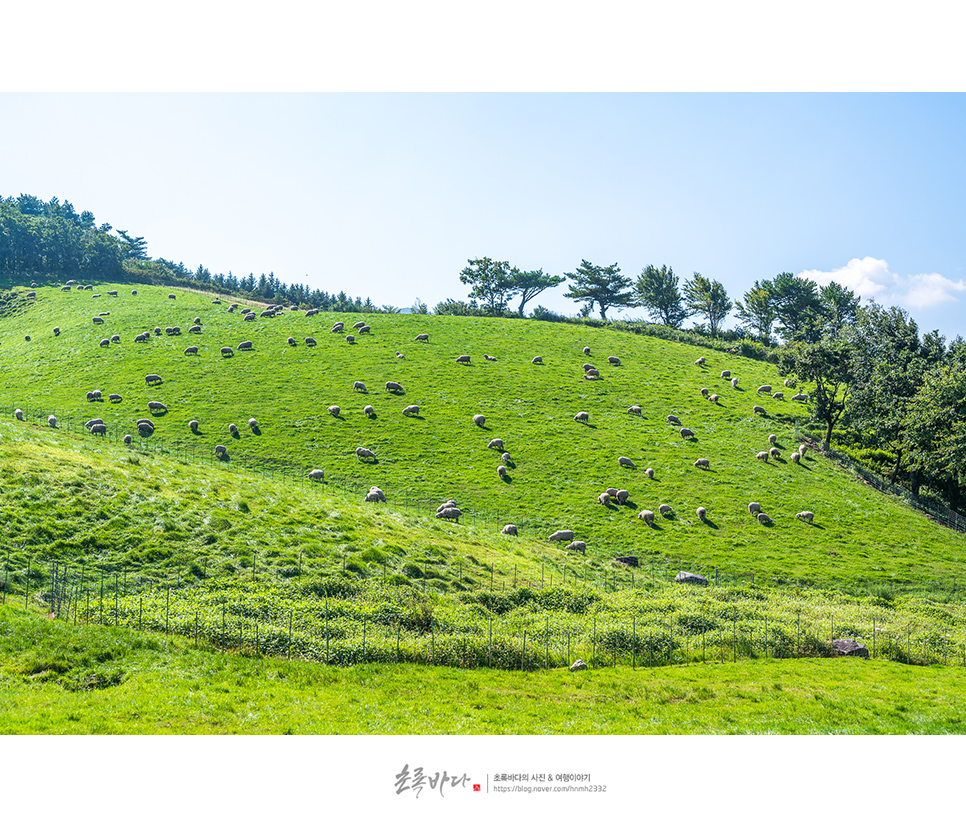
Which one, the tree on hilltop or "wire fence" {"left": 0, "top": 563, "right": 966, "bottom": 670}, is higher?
the tree on hilltop

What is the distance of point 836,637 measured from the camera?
3008 cm

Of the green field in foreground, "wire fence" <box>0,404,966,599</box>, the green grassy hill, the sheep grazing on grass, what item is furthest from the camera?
the green grassy hill

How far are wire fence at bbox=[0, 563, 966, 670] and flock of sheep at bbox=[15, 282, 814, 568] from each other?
13.8 meters

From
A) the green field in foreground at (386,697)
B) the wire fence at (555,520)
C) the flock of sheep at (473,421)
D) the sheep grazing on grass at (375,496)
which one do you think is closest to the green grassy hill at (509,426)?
the wire fence at (555,520)

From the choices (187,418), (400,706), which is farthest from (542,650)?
(187,418)

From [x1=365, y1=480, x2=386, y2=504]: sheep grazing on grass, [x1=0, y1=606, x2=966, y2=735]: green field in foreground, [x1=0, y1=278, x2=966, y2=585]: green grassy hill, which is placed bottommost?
[x1=0, y1=606, x2=966, y2=735]: green field in foreground

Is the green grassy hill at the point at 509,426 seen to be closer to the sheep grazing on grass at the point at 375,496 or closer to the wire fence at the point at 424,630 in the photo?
the sheep grazing on grass at the point at 375,496

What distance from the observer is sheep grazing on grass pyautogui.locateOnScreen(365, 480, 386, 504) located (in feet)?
149

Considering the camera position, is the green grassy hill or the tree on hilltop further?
the tree on hilltop

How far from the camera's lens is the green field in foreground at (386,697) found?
17328mm

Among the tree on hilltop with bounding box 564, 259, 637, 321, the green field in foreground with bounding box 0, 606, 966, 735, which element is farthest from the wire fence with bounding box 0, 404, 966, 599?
the tree on hilltop with bounding box 564, 259, 637, 321

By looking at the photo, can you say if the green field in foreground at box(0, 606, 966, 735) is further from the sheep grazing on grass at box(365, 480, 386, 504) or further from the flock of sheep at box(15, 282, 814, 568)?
the sheep grazing on grass at box(365, 480, 386, 504)
